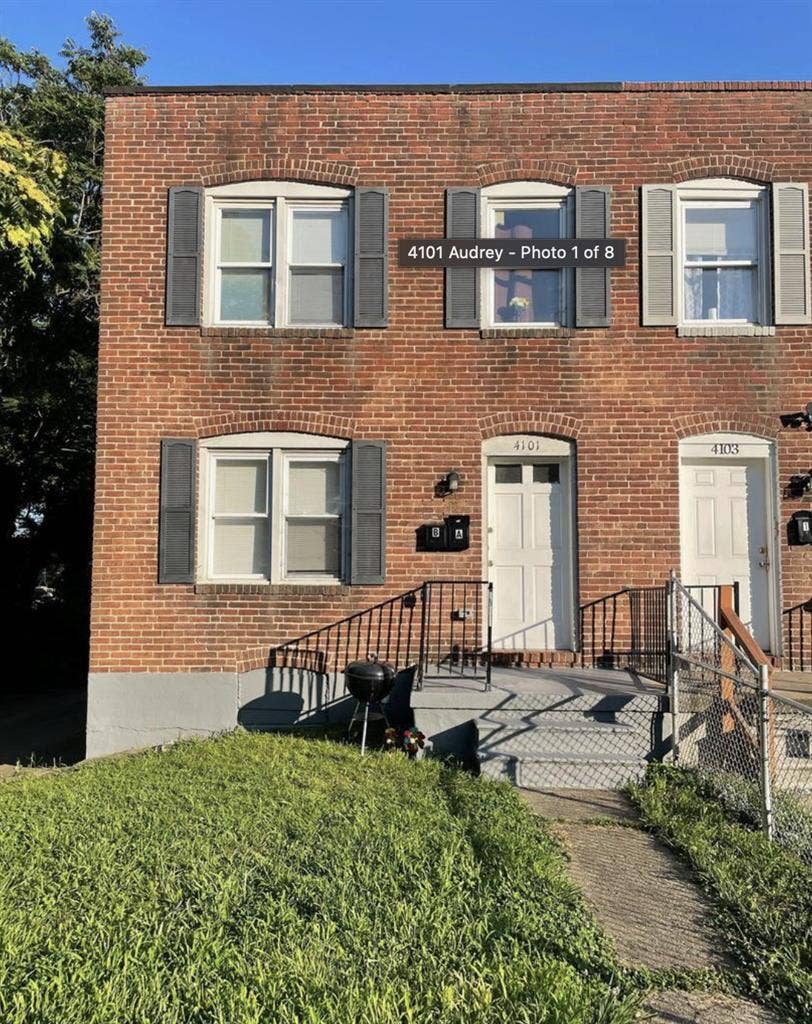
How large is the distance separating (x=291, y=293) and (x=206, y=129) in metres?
2.07

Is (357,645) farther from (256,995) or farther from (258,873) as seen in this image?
(256,995)

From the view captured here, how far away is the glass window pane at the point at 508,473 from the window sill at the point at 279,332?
2.19m

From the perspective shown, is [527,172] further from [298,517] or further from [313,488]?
[298,517]

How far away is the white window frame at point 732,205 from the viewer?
28.1 ft

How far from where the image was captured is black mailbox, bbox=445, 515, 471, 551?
27.2 ft

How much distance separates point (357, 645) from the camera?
27.2 feet

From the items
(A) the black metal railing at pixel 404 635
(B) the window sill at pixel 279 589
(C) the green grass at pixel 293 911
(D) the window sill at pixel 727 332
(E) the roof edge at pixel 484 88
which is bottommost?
(C) the green grass at pixel 293 911

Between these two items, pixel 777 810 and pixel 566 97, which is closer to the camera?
pixel 777 810

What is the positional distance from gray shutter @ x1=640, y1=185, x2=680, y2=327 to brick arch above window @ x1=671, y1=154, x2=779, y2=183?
8.6 inches

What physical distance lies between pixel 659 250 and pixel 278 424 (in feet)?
14.9

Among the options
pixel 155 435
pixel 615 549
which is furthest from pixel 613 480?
pixel 155 435

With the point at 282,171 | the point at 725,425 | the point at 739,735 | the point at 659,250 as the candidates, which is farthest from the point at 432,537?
the point at 282,171

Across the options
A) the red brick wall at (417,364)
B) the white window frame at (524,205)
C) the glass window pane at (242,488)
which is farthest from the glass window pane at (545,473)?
the glass window pane at (242,488)

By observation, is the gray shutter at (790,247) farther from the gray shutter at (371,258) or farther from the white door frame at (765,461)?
the gray shutter at (371,258)
